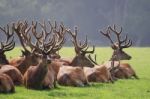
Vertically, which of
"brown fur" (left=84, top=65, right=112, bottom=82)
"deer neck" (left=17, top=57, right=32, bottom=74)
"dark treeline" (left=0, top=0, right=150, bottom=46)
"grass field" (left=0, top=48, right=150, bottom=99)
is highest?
"dark treeline" (left=0, top=0, right=150, bottom=46)

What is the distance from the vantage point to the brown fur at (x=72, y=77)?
1636cm

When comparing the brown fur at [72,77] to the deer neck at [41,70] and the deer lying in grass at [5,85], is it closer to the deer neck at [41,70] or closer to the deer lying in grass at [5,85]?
the deer neck at [41,70]

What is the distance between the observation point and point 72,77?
643 inches

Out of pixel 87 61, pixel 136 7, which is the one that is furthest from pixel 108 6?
pixel 87 61

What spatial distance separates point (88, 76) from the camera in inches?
699

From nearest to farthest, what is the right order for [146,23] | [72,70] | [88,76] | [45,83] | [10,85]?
1. [10,85]
2. [45,83]
3. [72,70]
4. [88,76]
5. [146,23]

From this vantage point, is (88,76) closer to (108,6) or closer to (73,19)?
(73,19)

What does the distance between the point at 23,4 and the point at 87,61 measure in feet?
309

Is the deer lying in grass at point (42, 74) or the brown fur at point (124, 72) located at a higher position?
the deer lying in grass at point (42, 74)

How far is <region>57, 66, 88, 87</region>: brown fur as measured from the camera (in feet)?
53.7

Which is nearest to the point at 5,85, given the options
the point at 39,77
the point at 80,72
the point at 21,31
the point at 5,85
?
the point at 5,85

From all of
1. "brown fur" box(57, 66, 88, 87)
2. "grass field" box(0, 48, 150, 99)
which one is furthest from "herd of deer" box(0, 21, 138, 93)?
"grass field" box(0, 48, 150, 99)

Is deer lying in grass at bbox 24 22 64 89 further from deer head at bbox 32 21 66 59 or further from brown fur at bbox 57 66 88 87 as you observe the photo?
brown fur at bbox 57 66 88 87

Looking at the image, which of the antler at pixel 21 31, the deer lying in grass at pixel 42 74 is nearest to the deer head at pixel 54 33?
the antler at pixel 21 31
